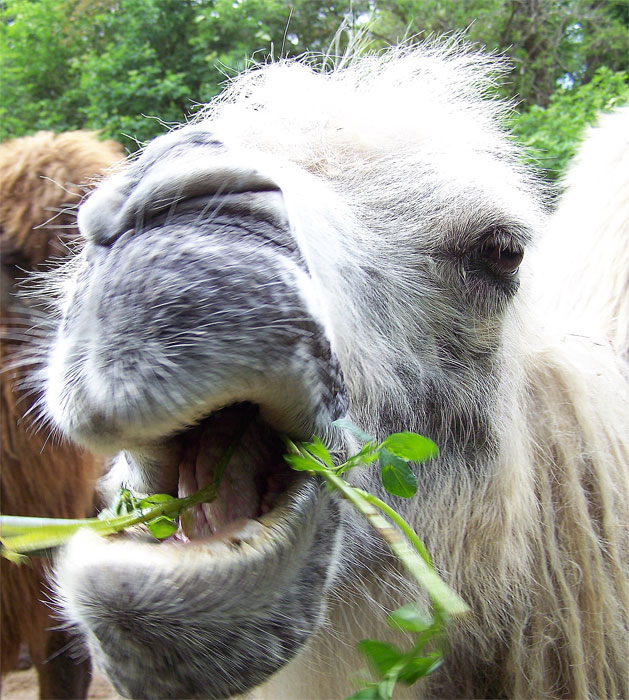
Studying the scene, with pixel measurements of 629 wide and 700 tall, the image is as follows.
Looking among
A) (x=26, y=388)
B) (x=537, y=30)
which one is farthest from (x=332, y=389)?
(x=537, y=30)

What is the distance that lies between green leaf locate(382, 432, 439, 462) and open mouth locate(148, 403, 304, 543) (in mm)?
162

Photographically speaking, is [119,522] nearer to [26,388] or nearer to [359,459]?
[359,459]

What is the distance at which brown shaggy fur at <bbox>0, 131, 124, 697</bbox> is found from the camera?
272cm

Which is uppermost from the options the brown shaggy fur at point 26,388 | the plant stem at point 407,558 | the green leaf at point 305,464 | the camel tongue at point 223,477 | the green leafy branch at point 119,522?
the green leaf at point 305,464

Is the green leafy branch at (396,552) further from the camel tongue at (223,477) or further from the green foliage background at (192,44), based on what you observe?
the green foliage background at (192,44)

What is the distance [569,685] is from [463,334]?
3.05ft

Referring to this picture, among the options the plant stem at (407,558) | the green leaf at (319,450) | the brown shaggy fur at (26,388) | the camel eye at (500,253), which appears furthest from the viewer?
the brown shaggy fur at (26,388)

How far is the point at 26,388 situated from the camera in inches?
103

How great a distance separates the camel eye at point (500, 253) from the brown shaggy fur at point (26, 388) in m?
1.79

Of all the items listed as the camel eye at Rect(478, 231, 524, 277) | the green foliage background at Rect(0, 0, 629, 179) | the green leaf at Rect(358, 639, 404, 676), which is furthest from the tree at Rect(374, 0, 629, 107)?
the green leaf at Rect(358, 639, 404, 676)

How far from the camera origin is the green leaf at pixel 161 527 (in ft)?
3.67

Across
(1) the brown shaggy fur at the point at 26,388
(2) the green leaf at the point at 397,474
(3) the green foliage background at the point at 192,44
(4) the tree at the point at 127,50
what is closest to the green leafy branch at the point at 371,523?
(2) the green leaf at the point at 397,474

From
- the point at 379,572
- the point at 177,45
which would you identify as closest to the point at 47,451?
the point at 379,572

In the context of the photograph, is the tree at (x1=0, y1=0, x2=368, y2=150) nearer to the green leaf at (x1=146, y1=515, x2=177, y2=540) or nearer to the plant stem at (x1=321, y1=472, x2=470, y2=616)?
the green leaf at (x1=146, y1=515, x2=177, y2=540)
